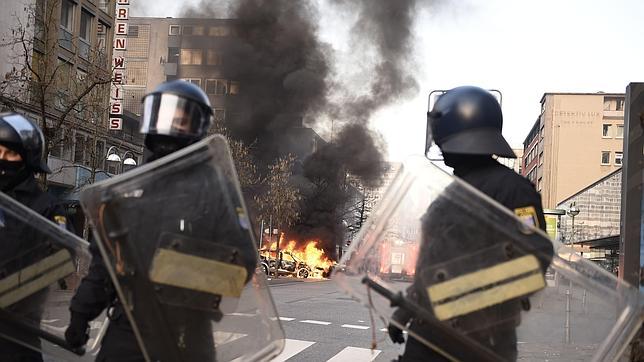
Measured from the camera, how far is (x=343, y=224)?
4784 centimetres

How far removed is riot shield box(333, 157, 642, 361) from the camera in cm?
213

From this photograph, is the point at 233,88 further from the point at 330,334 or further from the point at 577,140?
the point at 330,334

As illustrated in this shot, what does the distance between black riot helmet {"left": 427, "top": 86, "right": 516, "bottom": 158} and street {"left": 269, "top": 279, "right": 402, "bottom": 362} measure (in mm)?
2835

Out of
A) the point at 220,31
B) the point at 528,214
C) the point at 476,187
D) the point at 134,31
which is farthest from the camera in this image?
the point at 134,31

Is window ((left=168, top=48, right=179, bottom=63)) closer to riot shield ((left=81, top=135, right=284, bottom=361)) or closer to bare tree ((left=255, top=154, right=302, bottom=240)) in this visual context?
bare tree ((left=255, top=154, right=302, bottom=240))

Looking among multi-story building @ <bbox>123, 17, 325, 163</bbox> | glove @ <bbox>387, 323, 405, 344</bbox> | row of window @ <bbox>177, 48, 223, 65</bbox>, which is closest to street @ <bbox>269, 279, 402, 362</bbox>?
glove @ <bbox>387, 323, 405, 344</bbox>

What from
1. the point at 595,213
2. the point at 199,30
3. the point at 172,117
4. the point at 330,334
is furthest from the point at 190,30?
the point at 172,117

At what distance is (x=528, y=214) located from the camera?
242cm

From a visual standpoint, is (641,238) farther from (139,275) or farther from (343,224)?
(343,224)

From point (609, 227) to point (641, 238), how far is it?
4888 cm

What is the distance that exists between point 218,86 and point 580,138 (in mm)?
37179

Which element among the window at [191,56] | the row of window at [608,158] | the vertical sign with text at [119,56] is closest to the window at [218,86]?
the window at [191,56]

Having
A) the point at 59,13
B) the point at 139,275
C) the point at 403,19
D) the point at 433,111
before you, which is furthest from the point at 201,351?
the point at 403,19

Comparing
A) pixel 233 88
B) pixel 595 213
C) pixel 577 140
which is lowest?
pixel 595 213
